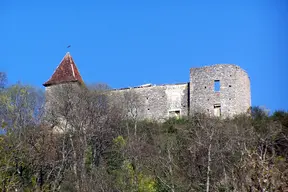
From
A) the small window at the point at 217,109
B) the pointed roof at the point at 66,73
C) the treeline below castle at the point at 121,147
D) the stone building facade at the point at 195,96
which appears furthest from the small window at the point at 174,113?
the pointed roof at the point at 66,73

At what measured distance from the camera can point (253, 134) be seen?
23.6 m

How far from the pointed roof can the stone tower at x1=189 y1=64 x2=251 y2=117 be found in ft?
25.9

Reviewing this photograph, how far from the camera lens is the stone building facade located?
99.8 feet

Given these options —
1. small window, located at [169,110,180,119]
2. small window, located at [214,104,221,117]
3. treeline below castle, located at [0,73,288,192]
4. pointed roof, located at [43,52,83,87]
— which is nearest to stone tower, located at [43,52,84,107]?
pointed roof, located at [43,52,83,87]

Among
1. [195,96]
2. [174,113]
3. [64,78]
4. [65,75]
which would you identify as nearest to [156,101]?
[174,113]

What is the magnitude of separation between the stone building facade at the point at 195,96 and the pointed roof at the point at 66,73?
106cm

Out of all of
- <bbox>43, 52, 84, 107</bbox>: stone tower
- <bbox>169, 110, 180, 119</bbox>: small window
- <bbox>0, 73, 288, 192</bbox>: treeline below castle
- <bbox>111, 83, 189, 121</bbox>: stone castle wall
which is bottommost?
<bbox>0, 73, 288, 192</bbox>: treeline below castle

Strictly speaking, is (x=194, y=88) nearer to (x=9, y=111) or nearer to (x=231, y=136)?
(x=231, y=136)

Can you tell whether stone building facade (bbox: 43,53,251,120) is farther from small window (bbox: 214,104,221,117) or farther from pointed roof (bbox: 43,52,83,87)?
pointed roof (bbox: 43,52,83,87)

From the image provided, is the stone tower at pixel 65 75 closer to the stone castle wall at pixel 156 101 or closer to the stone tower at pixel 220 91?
the stone castle wall at pixel 156 101

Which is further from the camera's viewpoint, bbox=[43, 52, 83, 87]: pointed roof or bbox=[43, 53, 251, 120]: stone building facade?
bbox=[43, 52, 83, 87]: pointed roof

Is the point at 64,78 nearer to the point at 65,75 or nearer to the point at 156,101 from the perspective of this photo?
the point at 65,75

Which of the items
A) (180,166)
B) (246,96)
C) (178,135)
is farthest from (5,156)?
(246,96)

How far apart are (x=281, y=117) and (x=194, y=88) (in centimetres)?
533
